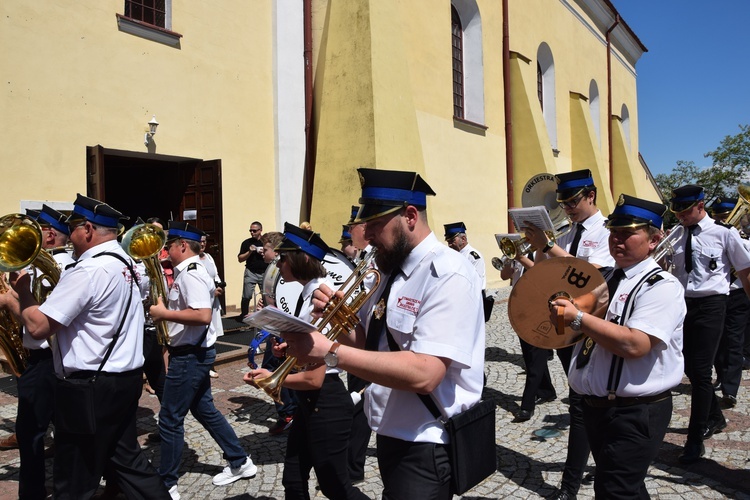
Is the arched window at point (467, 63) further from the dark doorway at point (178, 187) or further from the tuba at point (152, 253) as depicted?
the tuba at point (152, 253)

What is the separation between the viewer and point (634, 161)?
34.8 m

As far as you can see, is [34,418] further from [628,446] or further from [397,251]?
[628,446]

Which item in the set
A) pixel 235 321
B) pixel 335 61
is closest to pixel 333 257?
pixel 235 321

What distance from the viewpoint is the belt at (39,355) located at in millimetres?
4551

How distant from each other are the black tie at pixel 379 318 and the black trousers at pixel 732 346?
517 cm

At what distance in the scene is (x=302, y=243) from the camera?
3.95 metres

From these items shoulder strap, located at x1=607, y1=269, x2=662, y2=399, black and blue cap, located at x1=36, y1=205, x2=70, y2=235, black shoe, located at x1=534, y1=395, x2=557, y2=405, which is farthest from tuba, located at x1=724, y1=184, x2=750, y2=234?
black and blue cap, located at x1=36, y1=205, x2=70, y2=235

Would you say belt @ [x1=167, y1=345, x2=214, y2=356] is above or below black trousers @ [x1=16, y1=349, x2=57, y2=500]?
above

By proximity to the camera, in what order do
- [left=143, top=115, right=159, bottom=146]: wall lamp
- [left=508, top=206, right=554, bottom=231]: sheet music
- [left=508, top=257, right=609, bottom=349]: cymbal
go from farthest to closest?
1. [left=143, top=115, right=159, bottom=146]: wall lamp
2. [left=508, top=206, right=554, bottom=231]: sheet music
3. [left=508, top=257, right=609, bottom=349]: cymbal

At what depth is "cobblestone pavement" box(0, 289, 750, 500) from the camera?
4535 millimetres

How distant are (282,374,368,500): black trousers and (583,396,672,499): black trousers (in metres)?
1.31

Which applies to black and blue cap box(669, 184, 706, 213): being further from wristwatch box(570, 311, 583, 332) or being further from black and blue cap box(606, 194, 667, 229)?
wristwatch box(570, 311, 583, 332)

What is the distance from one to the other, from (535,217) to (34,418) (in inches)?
148

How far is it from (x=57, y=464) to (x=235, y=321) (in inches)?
331
